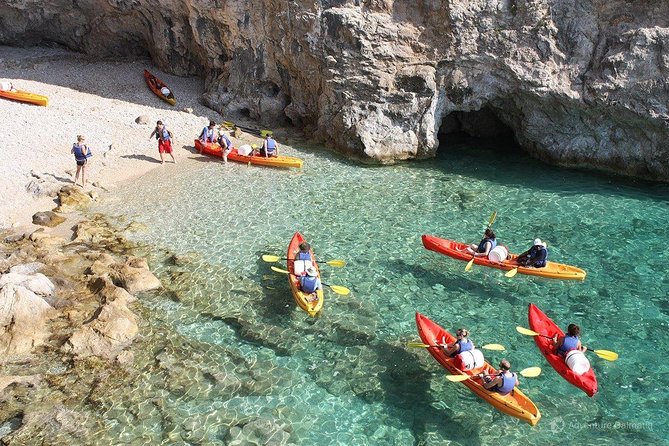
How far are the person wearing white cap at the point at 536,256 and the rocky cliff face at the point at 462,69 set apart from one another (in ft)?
24.8

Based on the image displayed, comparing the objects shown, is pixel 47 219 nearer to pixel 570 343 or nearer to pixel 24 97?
pixel 24 97

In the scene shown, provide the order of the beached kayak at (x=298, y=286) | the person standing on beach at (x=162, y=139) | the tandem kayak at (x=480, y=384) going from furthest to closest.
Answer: the person standing on beach at (x=162, y=139), the beached kayak at (x=298, y=286), the tandem kayak at (x=480, y=384)

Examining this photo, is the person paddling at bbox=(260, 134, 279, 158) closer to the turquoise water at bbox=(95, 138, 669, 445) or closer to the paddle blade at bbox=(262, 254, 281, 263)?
the turquoise water at bbox=(95, 138, 669, 445)

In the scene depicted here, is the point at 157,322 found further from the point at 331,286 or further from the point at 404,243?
the point at 404,243

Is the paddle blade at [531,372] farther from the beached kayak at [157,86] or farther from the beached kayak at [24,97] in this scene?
the beached kayak at [24,97]

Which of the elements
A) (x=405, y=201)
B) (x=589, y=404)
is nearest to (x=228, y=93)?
(x=405, y=201)

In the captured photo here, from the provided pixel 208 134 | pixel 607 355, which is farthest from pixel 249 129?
pixel 607 355

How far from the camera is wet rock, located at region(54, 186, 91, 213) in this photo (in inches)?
623

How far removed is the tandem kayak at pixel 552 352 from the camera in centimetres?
907

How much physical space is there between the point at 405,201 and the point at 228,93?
33.1 ft

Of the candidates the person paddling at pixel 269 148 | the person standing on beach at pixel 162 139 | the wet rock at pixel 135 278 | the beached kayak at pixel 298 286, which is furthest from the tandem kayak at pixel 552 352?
the person standing on beach at pixel 162 139

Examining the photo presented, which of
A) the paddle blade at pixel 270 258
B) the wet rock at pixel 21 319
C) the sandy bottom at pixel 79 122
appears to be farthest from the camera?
the sandy bottom at pixel 79 122

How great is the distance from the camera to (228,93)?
72.4 ft

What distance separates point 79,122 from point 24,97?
2.40 metres
